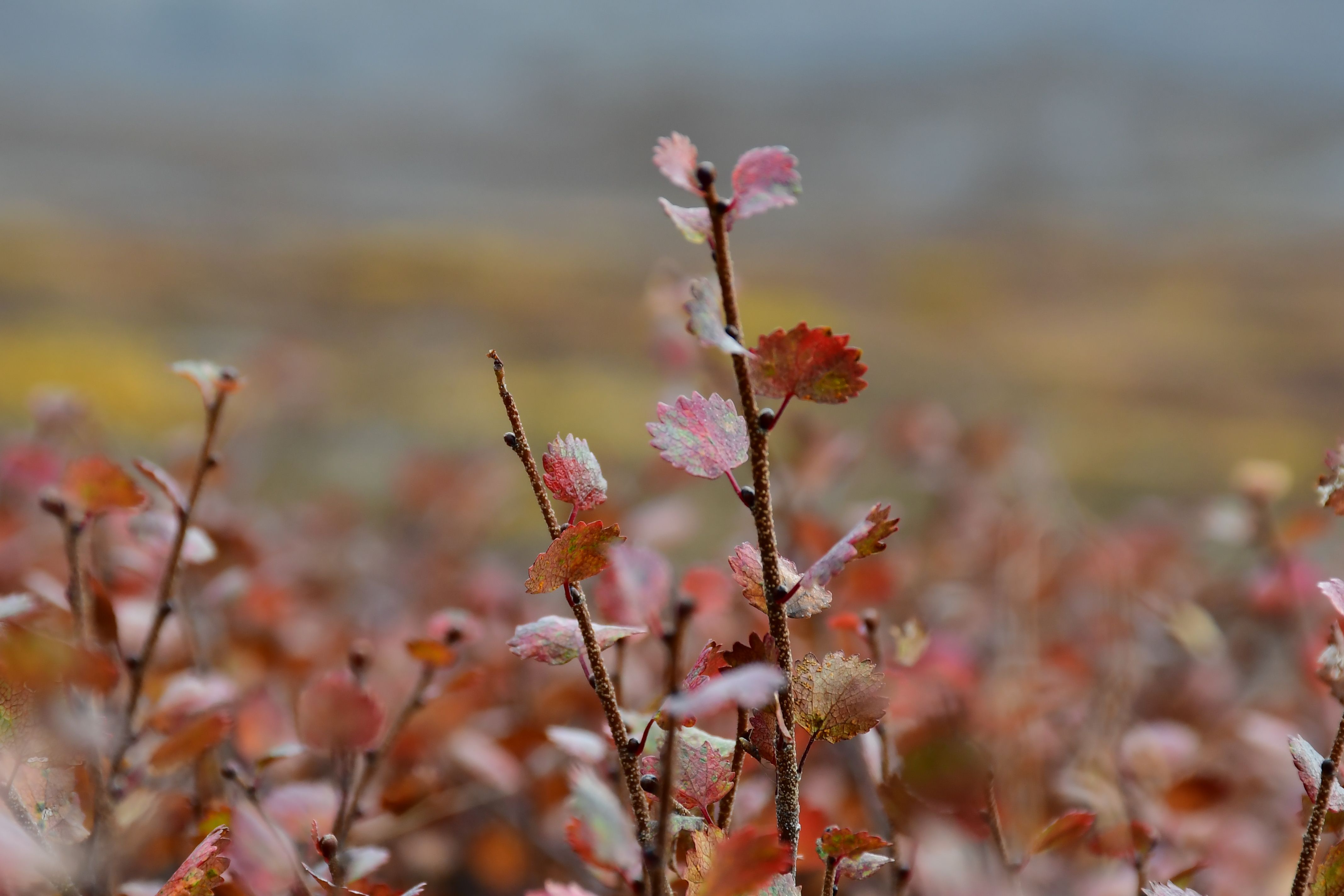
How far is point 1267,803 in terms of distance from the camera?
3.48 feet

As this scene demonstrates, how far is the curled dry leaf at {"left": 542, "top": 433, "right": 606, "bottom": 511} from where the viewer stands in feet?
1.28

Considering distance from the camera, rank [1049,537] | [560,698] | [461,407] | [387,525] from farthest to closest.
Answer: [461,407]
[387,525]
[1049,537]
[560,698]

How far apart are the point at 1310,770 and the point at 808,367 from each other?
0.26 metres

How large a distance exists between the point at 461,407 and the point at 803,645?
2034 millimetres

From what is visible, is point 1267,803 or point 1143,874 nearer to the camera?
point 1143,874

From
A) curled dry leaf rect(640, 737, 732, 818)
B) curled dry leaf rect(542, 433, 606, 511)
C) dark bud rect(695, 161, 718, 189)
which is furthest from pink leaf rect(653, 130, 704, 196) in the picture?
curled dry leaf rect(640, 737, 732, 818)

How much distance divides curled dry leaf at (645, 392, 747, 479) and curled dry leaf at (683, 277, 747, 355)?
36mm

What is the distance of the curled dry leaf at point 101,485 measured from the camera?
0.52m

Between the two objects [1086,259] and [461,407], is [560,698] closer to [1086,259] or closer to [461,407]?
[461,407]

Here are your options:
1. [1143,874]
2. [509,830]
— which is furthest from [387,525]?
[1143,874]

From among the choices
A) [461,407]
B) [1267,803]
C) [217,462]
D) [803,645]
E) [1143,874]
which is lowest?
[461,407]

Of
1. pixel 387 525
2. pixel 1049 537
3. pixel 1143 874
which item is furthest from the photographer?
pixel 387 525

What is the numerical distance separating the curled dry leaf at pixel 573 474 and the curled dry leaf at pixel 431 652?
21 centimetres

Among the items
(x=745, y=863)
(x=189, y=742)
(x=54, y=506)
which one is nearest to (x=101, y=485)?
(x=54, y=506)
